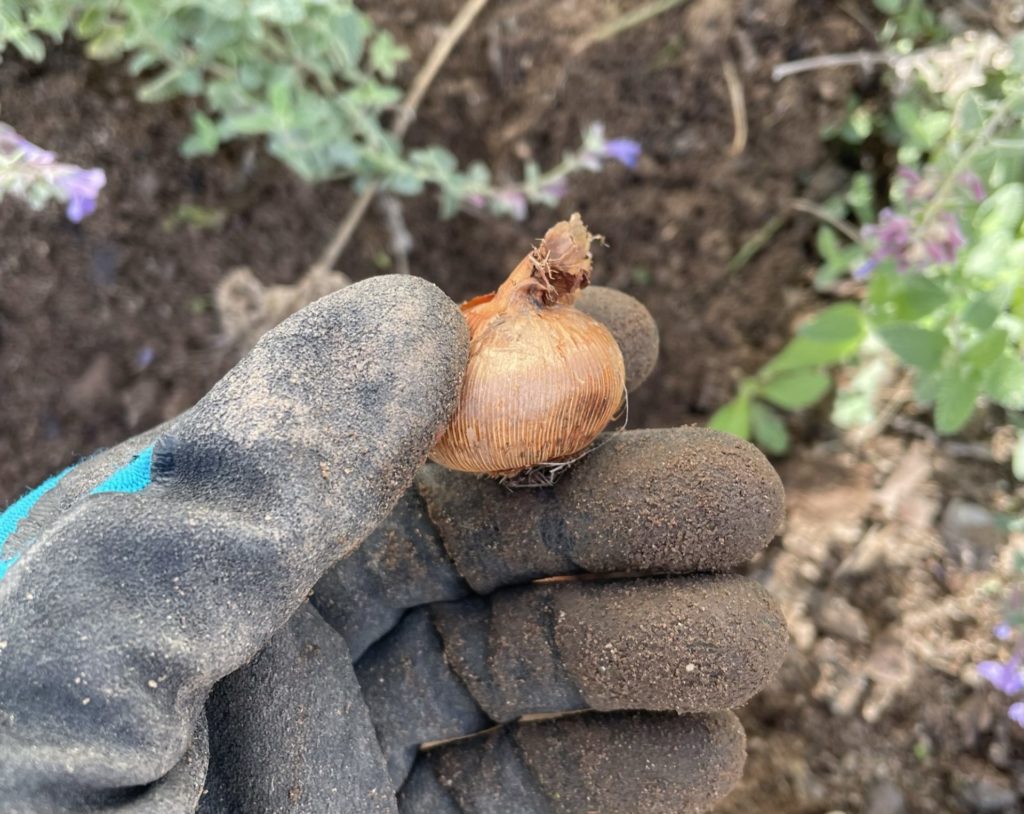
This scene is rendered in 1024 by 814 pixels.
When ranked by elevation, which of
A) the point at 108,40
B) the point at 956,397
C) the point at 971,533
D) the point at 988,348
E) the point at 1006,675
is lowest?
the point at 971,533

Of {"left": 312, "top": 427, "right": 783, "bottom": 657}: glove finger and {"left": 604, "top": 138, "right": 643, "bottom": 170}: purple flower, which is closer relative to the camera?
{"left": 312, "top": 427, "right": 783, "bottom": 657}: glove finger

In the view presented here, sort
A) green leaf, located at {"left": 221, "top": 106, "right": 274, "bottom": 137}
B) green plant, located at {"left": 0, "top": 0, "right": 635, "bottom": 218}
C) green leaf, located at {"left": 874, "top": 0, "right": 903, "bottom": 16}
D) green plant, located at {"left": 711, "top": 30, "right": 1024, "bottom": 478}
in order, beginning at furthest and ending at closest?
green leaf, located at {"left": 874, "top": 0, "right": 903, "bottom": 16}, green leaf, located at {"left": 221, "top": 106, "right": 274, "bottom": 137}, green plant, located at {"left": 0, "top": 0, "right": 635, "bottom": 218}, green plant, located at {"left": 711, "top": 30, "right": 1024, "bottom": 478}

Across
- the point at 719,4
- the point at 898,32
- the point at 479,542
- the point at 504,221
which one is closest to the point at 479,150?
the point at 504,221

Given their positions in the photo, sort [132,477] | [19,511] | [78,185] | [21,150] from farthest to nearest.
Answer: [78,185]
[21,150]
[19,511]
[132,477]

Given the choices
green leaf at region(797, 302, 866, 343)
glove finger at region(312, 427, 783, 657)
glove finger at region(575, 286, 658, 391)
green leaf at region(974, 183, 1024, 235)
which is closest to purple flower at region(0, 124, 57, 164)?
glove finger at region(312, 427, 783, 657)

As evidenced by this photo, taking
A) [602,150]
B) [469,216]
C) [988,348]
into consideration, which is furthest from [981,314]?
[469,216]

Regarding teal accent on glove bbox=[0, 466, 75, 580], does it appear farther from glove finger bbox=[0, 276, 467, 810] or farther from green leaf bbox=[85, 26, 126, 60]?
green leaf bbox=[85, 26, 126, 60]

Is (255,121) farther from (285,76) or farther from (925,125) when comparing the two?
(925,125)


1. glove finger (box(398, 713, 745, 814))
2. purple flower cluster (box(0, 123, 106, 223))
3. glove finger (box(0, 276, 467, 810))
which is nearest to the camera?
glove finger (box(0, 276, 467, 810))
